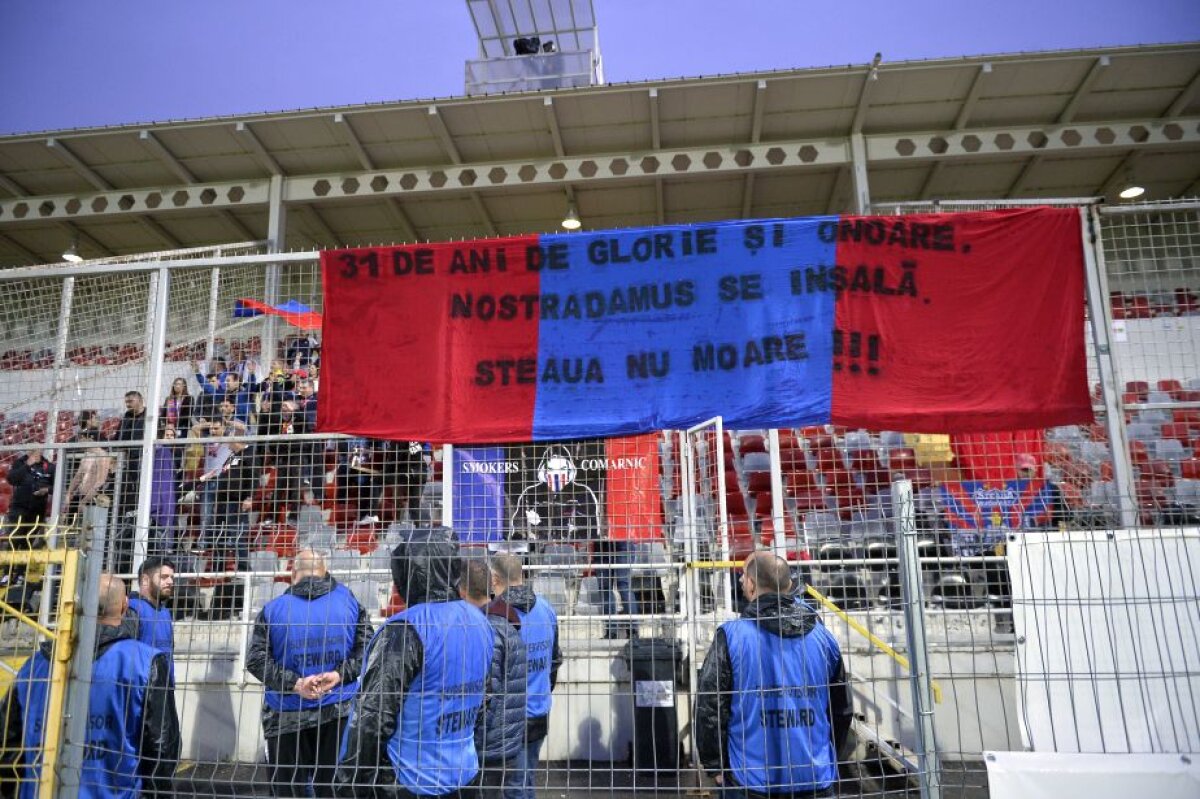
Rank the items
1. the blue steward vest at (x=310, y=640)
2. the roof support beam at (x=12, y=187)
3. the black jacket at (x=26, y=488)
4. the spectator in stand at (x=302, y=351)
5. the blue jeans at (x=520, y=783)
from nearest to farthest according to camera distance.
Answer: the blue jeans at (x=520, y=783) < the blue steward vest at (x=310, y=640) < the spectator in stand at (x=302, y=351) < the black jacket at (x=26, y=488) < the roof support beam at (x=12, y=187)

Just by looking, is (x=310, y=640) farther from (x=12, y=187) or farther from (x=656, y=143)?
(x=12, y=187)

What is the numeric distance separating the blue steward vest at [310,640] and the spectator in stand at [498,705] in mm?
993

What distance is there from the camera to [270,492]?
25.4ft

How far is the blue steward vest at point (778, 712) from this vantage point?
3723 millimetres

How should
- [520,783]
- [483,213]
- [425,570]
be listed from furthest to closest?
1. [483,213]
2. [520,783]
3. [425,570]

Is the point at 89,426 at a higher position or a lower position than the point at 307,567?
higher

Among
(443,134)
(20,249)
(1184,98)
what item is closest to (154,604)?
(443,134)

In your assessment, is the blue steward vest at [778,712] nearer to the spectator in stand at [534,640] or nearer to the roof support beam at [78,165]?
the spectator in stand at [534,640]

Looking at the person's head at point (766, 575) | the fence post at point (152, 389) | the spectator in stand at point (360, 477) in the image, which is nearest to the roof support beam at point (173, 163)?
the fence post at point (152, 389)

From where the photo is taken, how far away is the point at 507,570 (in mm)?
5422

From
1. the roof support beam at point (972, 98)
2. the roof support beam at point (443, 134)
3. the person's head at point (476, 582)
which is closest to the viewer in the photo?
the person's head at point (476, 582)

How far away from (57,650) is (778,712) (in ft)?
9.88

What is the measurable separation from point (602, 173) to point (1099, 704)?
38.1 feet

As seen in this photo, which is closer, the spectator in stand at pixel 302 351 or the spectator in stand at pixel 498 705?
the spectator in stand at pixel 498 705
